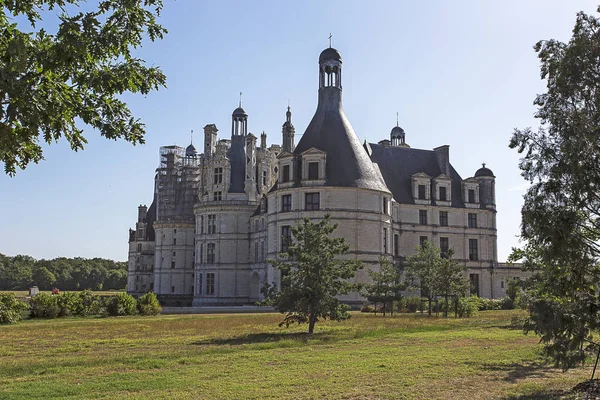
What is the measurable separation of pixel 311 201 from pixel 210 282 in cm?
1778

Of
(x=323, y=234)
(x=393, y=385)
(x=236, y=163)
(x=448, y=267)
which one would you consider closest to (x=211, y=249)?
(x=236, y=163)

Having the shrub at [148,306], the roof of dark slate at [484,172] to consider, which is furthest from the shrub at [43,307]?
the roof of dark slate at [484,172]

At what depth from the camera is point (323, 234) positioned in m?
24.5

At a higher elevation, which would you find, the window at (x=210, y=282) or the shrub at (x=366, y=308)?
the window at (x=210, y=282)

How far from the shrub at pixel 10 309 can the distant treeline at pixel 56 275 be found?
88414 millimetres

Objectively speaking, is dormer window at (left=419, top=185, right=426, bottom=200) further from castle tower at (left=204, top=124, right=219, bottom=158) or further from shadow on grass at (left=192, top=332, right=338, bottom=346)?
shadow on grass at (left=192, top=332, right=338, bottom=346)

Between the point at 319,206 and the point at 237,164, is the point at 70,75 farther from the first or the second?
the point at 237,164

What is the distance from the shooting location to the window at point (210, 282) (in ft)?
195

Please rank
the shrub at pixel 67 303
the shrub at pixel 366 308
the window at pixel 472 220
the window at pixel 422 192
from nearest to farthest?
the shrub at pixel 67 303
the shrub at pixel 366 308
the window at pixel 422 192
the window at pixel 472 220

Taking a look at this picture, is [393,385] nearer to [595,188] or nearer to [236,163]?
[595,188]

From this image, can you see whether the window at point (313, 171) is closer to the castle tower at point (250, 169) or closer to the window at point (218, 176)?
the castle tower at point (250, 169)

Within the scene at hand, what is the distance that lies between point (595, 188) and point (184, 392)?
8533 mm

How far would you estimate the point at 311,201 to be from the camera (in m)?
47.2

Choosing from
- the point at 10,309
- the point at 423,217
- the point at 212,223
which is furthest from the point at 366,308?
the point at 212,223
